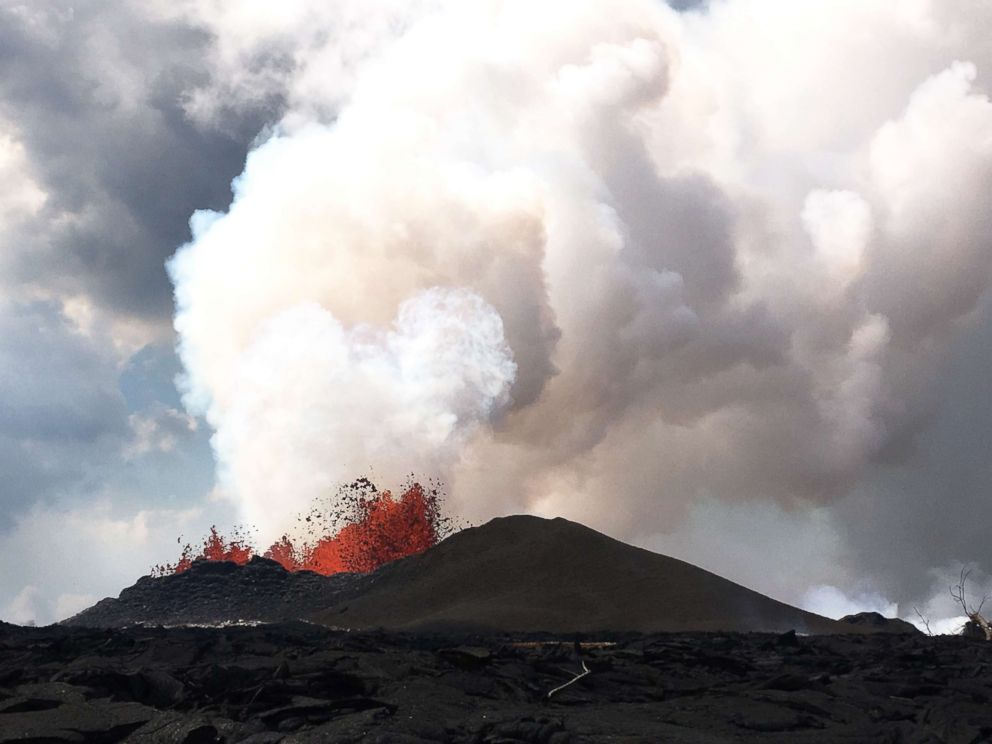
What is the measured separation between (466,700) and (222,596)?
49423 millimetres

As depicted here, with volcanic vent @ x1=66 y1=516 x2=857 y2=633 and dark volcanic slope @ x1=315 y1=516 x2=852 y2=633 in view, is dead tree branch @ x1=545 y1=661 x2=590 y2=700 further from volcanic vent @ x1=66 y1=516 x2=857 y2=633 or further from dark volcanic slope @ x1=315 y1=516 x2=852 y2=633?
volcanic vent @ x1=66 y1=516 x2=857 y2=633

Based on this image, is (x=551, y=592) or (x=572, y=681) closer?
(x=572, y=681)

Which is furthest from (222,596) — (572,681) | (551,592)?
(572,681)

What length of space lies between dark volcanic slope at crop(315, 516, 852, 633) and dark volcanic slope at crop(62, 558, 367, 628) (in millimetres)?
3615

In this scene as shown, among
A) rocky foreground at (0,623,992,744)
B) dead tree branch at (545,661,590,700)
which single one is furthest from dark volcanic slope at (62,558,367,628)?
dead tree branch at (545,661,590,700)

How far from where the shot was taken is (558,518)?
55.0 meters

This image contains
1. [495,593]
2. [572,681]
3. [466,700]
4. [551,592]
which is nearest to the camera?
[466,700]

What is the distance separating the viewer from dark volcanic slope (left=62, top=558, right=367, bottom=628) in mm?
54125

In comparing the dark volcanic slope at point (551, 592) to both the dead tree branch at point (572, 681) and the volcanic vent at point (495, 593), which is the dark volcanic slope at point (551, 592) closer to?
the volcanic vent at point (495, 593)

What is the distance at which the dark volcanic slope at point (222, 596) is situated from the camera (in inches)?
2131

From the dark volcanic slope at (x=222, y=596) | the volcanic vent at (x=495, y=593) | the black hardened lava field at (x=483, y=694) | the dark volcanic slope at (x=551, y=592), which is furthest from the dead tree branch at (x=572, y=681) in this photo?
the dark volcanic slope at (x=222, y=596)

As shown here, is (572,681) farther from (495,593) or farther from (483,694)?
(495,593)

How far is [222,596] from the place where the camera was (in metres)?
57.2

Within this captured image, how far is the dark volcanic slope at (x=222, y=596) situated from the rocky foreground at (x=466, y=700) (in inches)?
1478
